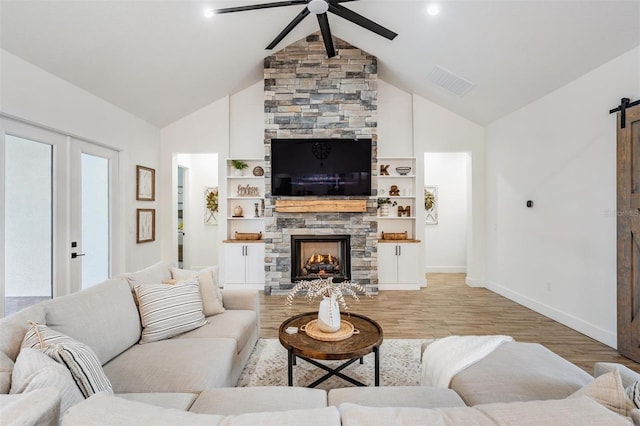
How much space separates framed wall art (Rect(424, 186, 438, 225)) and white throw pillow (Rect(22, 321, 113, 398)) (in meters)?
6.16

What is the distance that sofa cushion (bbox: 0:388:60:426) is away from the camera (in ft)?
2.61

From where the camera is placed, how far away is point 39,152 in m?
3.15

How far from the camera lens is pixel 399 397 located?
144 cm

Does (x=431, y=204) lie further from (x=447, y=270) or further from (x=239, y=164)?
(x=239, y=164)

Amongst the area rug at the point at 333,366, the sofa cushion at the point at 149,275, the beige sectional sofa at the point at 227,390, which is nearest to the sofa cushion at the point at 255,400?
the beige sectional sofa at the point at 227,390

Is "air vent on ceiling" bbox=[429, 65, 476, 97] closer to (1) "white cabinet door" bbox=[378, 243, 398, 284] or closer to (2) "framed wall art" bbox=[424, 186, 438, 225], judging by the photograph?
(2) "framed wall art" bbox=[424, 186, 438, 225]

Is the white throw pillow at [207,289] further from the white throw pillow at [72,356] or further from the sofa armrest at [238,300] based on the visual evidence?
the white throw pillow at [72,356]

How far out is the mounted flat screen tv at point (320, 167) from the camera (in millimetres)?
5043

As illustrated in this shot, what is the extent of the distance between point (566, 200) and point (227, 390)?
3972 millimetres

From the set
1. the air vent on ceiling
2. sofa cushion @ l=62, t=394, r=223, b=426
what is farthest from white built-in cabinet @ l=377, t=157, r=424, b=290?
sofa cushion @ l=62, t=394, r=223, b=426

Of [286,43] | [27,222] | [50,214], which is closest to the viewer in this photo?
[27,222]

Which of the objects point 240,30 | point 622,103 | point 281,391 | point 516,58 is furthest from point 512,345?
point 240,30

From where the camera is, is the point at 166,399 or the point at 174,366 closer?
the point at 166,399

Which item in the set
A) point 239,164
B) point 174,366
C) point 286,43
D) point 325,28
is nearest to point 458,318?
point 174,366
